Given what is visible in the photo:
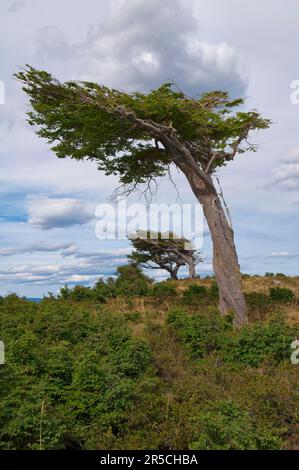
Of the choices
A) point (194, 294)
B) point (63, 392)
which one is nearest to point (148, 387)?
point (63, 392)

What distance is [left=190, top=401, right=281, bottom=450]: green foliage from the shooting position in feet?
18.4

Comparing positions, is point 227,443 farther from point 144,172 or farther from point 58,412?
point 144,172

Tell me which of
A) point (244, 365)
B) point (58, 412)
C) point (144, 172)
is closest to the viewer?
point (58, 412)

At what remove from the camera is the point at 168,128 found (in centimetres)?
1523

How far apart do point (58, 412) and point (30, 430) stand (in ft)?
2.21

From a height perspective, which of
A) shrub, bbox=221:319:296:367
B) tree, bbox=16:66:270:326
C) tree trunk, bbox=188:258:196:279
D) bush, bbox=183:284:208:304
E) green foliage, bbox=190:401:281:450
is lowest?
green foliage, bbox=190:401:281:450

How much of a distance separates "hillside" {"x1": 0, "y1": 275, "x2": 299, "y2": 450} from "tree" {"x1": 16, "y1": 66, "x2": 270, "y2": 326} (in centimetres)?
388

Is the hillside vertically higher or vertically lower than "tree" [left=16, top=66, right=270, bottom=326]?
lower

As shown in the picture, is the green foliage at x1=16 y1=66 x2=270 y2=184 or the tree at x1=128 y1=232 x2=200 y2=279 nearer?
the green foliage at x1=16 y1=66 x2=270 y2=184

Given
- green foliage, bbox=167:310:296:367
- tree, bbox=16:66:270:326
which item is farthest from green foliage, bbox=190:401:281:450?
tree, bbox=16:66:270:326

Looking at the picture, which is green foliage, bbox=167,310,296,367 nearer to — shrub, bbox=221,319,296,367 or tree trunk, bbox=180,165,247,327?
shrub, bbox=221,319,296,367

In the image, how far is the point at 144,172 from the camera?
19.0 meters

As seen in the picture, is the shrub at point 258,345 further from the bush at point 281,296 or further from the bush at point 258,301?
the bush at point 281,296

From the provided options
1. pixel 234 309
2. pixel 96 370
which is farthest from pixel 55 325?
pixel 234 309
